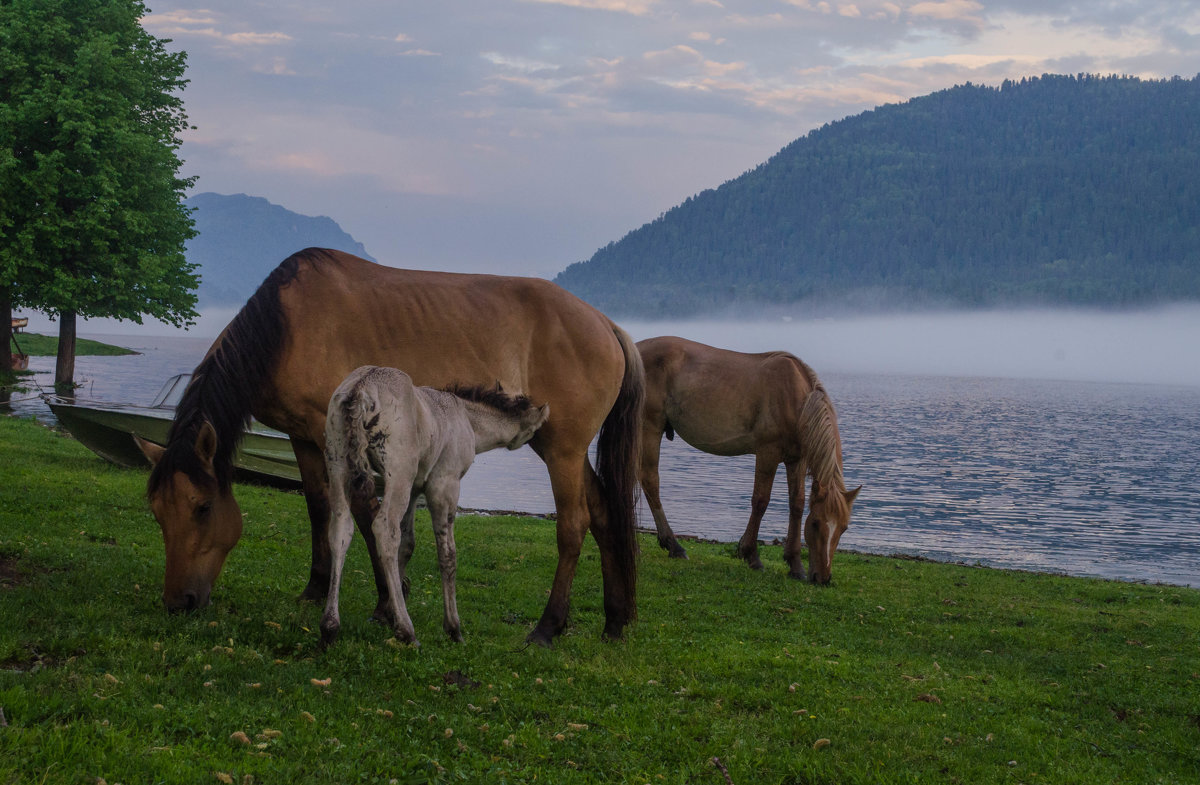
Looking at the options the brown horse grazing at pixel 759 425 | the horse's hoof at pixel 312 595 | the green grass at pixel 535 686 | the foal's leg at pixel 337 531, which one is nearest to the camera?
the green grass at pixel 535 686

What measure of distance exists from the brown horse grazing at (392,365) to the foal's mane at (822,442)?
5.08 meters

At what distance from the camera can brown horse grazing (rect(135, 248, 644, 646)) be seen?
22.7 feet

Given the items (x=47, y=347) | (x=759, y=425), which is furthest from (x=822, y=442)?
(x=47, y=347)

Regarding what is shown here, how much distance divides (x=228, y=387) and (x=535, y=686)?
3.28 metres

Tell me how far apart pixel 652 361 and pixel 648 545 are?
3.25m

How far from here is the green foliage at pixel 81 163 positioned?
88.2 feet

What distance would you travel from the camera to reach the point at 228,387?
23.2 feet

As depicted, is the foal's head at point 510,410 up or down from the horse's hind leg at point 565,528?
up

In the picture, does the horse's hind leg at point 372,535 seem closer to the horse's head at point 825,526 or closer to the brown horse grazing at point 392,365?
the brown horse grazing at point 392,365

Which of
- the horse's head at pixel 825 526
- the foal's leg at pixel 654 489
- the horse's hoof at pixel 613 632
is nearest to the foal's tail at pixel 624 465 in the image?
the horse's hoof at pixel 613 632

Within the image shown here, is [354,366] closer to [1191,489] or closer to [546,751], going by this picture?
[546,751]

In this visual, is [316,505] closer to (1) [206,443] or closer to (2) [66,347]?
(1) [206,443]

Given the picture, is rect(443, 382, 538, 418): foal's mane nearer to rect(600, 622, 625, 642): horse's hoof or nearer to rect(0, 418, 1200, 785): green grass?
rect(0, 418, 1200, 785): green grass

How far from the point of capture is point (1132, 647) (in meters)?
9.85
